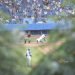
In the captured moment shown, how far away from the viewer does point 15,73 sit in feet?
6.02

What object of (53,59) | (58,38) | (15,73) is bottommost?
(15,73)

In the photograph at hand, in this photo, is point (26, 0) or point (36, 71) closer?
point (36, 71)

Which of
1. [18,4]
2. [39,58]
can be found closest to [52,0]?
[18,4]

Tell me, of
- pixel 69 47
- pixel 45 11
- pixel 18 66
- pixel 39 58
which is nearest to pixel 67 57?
pixel 69 47

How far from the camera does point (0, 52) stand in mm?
1734

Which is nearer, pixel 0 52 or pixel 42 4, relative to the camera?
pixel 0 52

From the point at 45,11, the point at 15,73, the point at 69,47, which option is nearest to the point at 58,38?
the point at 69,47

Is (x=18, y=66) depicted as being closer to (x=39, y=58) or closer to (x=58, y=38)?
(x=39, y=58)

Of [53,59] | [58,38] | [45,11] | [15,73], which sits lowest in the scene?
[45,11]

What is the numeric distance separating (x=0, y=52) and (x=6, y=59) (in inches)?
2.3

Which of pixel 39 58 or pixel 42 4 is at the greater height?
pixel 39 58

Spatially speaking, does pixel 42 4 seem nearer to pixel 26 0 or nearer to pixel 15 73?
pixel 26 0

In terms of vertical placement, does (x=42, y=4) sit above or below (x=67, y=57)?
below

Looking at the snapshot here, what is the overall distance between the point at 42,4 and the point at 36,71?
105 feet
